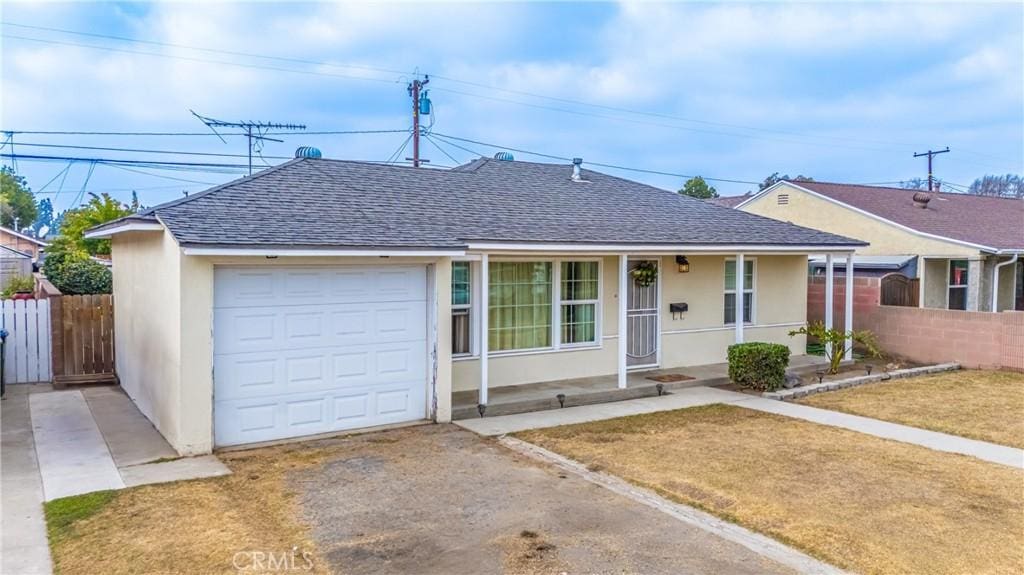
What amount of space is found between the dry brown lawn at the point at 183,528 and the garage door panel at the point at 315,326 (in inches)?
66.5

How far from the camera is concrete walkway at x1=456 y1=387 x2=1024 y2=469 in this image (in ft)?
27.1

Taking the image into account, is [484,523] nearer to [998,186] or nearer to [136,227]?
[136,227]

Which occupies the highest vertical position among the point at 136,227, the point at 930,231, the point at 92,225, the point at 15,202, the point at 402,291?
the point at 15,202

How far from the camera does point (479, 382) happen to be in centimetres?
1102

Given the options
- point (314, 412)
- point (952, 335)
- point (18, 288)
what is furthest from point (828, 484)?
point (18, 288)

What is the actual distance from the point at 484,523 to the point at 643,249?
21.3 ft

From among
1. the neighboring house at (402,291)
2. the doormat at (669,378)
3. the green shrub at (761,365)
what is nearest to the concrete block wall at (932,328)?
the neighboring house at (402,291)

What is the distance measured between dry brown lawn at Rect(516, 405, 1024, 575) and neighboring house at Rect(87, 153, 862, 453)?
2.25 metres

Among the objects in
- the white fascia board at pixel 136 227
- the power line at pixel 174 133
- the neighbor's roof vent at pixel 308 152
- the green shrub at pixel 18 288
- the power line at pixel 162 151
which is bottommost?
the green shrub at pixel 18 288

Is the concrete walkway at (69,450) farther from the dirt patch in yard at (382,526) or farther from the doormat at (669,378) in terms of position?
the doormat at (669,378)

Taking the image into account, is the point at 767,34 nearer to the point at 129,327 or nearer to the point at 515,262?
the point at 515,262

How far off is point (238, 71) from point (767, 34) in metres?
19.4

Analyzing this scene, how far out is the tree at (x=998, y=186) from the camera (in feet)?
201

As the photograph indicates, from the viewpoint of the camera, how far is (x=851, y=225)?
19.2 metres
